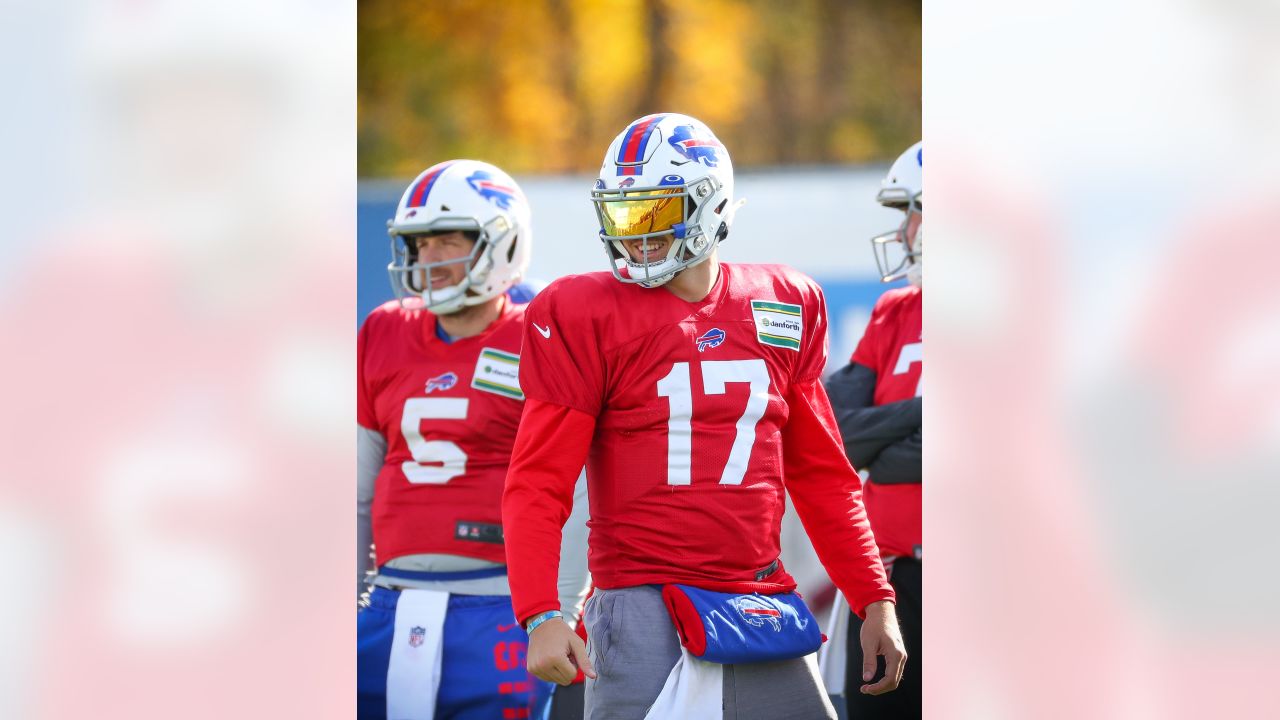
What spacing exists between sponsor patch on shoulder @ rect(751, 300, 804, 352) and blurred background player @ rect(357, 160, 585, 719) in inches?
42.2

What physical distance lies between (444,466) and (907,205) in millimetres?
1505

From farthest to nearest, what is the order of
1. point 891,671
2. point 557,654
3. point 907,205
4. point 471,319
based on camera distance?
1. point 907,205
2. point 471,319
3. point 891,671
4. point 557,654

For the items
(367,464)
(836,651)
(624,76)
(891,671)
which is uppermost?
(624,76)

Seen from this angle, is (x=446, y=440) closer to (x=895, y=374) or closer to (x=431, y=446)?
(x=431, y=446)

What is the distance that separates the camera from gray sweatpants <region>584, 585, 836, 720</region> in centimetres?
243

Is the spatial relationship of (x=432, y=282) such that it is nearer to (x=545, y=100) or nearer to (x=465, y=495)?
(x=465, y=495)

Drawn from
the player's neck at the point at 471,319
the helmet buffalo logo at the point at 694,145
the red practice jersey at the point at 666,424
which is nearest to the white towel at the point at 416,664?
the player's neck at the point at 471,319

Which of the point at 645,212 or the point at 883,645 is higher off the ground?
the point at 645,212

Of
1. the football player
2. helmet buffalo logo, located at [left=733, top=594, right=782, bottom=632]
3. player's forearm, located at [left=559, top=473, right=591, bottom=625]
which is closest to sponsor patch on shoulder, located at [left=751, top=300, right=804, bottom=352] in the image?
the football player

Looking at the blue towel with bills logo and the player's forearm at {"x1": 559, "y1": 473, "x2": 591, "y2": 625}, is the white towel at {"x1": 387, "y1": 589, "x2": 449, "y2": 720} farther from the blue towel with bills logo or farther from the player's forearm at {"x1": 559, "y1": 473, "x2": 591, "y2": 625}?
the blue towel with bills logo

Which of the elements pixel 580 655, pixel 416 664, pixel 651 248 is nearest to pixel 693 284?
→ pixel 651 248

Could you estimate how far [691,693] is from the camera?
2.41m

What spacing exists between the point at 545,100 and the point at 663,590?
723cm
